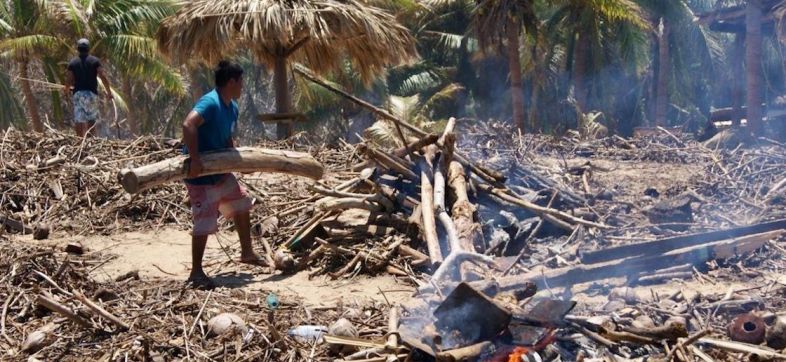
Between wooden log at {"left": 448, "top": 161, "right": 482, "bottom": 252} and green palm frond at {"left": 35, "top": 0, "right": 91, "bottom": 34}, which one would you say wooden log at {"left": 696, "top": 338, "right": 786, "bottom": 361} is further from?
green palm frond at {"left": 35, "top": 0, "right": 91, "bottom": 34}

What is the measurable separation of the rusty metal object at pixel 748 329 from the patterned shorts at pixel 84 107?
24.8 ft

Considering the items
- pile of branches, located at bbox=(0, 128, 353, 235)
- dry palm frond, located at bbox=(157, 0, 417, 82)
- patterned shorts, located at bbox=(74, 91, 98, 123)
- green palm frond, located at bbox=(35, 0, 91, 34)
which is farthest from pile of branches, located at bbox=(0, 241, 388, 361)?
green palm frond, located at bbox=(35, 0, 91, 34)

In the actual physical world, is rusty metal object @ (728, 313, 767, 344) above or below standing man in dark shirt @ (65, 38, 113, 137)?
below

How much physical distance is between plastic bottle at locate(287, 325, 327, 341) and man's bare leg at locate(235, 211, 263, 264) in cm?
144

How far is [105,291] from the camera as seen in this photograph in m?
4.89

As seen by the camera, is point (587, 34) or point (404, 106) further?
point (587, 34)

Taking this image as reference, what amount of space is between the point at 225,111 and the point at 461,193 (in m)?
1.96

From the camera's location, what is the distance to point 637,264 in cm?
545

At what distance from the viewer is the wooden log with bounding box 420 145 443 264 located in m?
5.43

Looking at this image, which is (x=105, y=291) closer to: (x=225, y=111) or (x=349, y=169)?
(x=225, y=111)

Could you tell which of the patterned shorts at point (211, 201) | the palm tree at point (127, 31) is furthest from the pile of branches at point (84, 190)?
the palm tree at point (127, 31)

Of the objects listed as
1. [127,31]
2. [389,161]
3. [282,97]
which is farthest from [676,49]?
[389,161]

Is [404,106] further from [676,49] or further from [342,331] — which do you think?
[342,331]

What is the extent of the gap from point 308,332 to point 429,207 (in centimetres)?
184
